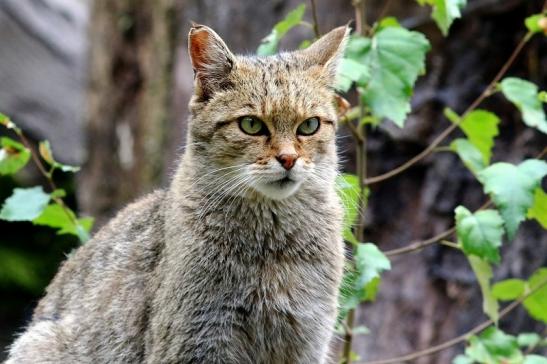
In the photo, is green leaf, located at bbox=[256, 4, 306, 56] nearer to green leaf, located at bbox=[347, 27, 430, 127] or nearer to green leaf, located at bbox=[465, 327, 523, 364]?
green leaf, located at bbox=[347, 27, 430, 127]

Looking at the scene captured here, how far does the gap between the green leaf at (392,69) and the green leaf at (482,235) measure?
0.56 meters

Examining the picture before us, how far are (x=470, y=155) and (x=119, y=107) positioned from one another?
492 cm

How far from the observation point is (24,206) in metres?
4.39

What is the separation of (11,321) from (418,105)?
7160 millimetres

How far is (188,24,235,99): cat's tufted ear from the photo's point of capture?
3.92 metres

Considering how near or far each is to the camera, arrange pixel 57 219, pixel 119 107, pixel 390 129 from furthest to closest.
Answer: pixel 119 107
pixel 390 129
pixel 57 219

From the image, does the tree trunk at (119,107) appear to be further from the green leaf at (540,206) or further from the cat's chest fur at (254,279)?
the green leaf at (540,206)

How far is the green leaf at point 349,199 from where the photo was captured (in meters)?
4.29

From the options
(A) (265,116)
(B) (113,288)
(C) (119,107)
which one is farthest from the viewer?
(C) (119,107)

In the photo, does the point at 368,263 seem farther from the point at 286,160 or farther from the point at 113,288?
the point at 113,288

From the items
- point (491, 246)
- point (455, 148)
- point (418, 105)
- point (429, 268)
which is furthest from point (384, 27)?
point (429, 268)

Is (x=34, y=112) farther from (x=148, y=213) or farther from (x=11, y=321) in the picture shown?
(x=148, y=213)

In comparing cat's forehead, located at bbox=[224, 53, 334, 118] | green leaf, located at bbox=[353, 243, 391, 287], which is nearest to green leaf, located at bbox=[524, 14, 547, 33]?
cat's forehead, located at bbox=[224, 53, 334, 118]

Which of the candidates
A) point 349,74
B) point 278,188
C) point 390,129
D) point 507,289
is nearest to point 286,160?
point 278,188
